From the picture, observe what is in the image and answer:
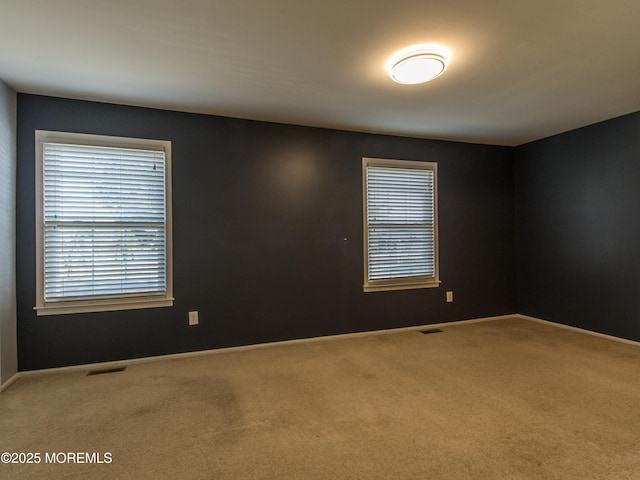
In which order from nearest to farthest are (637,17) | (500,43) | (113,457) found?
1. (113,457)
2. (637,17)
3. (500,43)

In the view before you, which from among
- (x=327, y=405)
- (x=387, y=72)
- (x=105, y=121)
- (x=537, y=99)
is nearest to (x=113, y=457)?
(x=327, y=405)

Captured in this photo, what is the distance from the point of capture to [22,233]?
2715 millimetres

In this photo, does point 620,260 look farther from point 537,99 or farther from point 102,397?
point 102,397

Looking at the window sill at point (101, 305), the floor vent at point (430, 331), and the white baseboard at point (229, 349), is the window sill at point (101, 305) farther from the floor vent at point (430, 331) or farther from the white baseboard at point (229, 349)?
the floor vent at point (430, 331)

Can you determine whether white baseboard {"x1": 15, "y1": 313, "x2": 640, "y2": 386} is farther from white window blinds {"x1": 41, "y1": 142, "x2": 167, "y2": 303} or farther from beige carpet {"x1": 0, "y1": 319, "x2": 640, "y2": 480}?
white window blinds {"x1": 41, "y1": 142, "x2": 167, "y2": 303}

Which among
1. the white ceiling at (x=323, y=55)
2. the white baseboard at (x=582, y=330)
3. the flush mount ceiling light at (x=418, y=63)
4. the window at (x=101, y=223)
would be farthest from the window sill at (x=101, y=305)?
the white baseboard at (x=582, y=330)

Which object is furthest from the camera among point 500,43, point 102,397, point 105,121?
point 105,121

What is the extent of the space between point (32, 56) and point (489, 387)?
401cm

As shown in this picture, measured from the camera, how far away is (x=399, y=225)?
159 inches

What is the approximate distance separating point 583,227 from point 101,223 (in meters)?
5.15

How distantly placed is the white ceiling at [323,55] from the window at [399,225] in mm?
839

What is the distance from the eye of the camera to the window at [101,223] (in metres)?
2.79

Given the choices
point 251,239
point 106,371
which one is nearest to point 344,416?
point 251,239

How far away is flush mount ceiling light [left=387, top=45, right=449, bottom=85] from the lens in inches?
84.4
